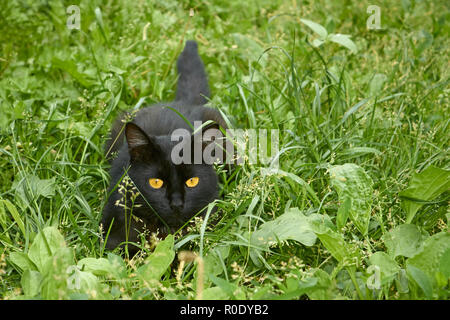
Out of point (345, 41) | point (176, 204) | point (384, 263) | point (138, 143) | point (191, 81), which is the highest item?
point (345, 41)

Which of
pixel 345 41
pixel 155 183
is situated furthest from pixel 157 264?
pixel 345 41

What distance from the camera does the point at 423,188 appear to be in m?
2.02

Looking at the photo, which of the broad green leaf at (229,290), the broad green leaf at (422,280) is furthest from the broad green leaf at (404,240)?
the broad green leaf at (229,290)

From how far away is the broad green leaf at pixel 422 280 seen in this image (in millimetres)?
1633

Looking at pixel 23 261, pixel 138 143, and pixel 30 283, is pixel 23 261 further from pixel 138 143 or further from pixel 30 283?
pixel 138 143

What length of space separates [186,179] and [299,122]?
0.81 metres

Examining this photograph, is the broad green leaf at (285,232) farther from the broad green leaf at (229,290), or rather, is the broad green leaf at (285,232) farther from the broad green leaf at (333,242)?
the broad green leaf at (229,290)

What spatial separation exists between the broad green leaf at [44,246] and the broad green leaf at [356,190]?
46.3 inches

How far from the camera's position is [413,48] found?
3.23 metres

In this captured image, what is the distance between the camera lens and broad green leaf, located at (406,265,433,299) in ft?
5.36

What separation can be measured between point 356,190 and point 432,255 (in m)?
0.40

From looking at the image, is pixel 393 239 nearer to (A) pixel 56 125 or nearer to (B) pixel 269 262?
(B) pixel 269 262

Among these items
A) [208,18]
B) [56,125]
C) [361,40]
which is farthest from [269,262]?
[208,18]

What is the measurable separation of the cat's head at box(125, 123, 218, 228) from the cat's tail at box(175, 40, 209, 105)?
2.65 ft
